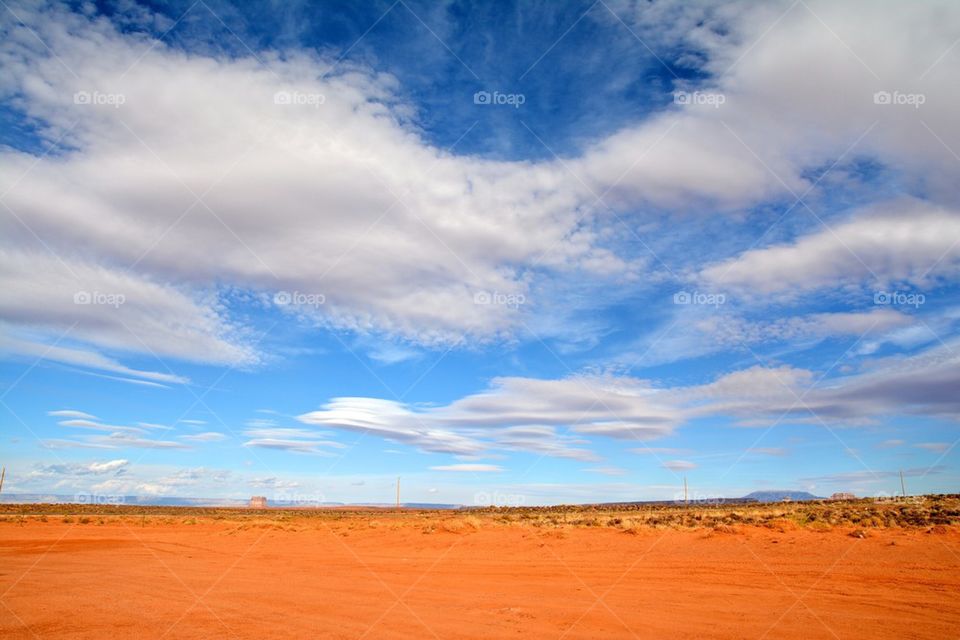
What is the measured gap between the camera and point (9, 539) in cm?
2962

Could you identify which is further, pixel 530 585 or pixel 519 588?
pixel 530 585

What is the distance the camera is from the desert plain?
30.2ft

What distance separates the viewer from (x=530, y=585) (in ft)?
45.7

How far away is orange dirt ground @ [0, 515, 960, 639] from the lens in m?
9.18

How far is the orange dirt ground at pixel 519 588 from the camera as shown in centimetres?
918

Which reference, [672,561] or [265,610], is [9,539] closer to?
[265,610]

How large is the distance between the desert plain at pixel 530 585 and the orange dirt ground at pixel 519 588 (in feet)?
0.17

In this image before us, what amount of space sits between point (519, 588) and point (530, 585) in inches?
22.3

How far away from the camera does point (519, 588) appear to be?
13469 mm

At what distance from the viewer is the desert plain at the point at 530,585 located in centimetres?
922

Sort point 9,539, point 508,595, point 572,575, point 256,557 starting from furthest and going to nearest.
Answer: point 9,539 < point 256,557 < point 572,575 < point 508,595

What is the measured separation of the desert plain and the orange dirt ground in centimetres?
5

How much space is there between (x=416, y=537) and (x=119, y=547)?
1373 centimetres

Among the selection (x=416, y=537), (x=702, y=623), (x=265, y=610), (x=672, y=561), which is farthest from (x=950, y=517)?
(x=265, y=610)
